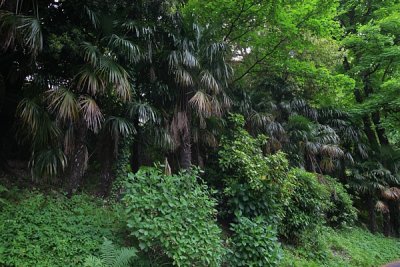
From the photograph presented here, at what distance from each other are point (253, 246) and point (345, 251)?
21.1ft

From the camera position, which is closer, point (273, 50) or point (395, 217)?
point (273, 50)

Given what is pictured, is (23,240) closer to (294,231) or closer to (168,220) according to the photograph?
(168,220)

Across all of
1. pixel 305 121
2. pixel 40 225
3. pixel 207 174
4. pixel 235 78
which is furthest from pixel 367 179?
pixel 40 225

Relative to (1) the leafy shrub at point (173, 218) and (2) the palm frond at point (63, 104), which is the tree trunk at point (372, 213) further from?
(2) the palm frond at point (63, 104)

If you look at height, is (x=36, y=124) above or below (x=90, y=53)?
below

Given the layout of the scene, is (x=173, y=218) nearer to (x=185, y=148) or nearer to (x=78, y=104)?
(x=78, y=104)

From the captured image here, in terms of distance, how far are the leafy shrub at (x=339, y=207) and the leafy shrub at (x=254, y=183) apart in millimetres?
5875

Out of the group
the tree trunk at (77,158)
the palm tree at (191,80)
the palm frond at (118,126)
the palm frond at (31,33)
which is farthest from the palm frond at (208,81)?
the palm frond at (31,33)

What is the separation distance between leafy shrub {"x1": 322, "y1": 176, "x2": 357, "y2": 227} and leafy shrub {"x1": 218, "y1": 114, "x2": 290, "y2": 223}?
5.88 meters

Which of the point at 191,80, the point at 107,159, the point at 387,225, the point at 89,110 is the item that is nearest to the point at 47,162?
the point at 89,110

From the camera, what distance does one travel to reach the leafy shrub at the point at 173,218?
5.69 meters

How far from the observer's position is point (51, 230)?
6.09m

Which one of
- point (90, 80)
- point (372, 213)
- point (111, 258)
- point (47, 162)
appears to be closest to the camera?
point (111, 258)

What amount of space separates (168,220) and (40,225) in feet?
7.85
